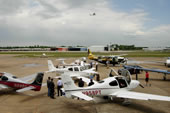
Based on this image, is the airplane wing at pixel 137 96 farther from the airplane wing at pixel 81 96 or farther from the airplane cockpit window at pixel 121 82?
the airplane wing at pixel 81 96

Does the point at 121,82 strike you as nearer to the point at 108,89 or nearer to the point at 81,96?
the point at 108,89

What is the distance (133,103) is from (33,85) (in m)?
7.34

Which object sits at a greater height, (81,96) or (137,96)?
(81,96)

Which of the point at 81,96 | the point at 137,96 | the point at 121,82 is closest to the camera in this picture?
the point at 81,96

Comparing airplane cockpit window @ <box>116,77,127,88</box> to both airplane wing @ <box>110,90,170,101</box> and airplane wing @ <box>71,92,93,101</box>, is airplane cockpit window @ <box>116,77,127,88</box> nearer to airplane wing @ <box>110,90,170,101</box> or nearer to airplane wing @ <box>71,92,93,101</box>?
airplane wing @ <box>110,90,170,101</box>

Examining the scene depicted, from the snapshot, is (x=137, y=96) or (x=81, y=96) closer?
(x=81, y=96)

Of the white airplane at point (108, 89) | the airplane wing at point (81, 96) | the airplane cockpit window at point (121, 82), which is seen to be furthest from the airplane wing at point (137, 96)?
the airplane wing at point (81, 96)

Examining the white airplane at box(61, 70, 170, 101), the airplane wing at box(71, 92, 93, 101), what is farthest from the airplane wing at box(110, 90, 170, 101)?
the airplane wing at box(71, 92, 93, 101)

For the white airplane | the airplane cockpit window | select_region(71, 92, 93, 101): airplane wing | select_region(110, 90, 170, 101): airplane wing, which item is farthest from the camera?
the airplane cockpit window

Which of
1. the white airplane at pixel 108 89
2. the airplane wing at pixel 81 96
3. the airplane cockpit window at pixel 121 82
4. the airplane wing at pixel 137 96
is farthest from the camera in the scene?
the airplane cockpit window at pixel 121 82

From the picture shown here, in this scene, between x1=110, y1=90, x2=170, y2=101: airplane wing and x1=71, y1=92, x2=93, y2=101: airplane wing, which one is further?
x1=110, y1=90, x2=170, y2=101: airplane wing

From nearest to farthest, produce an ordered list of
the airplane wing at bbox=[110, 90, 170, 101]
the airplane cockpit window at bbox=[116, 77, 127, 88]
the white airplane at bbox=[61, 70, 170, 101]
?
the airplane wing at bbox=[110, 90, 170, 101]
the white airplane at bbox=[61, 70, 170, 101]
the airplane cockpit window at bbox=[116, 77, 127, 88]

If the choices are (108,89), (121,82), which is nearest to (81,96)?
(108,89)

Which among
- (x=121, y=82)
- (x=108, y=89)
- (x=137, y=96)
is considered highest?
(x=121, y=82)
